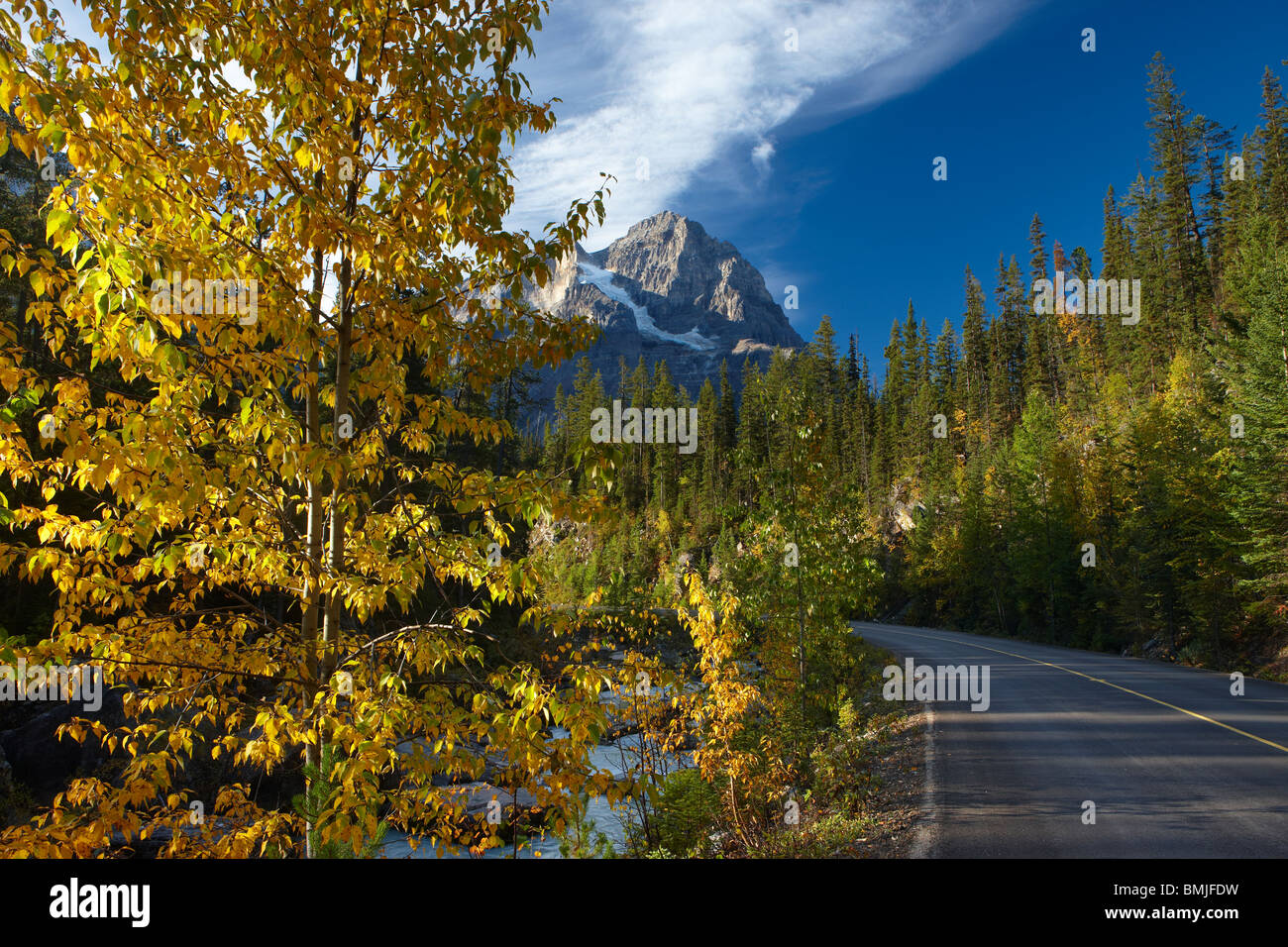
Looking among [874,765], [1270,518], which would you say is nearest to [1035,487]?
Result: [1270,518]

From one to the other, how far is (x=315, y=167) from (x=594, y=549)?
66.0 meters

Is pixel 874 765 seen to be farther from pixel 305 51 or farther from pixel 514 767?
pixel 305 51

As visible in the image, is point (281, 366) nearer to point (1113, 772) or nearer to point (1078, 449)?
point (1113, 772)

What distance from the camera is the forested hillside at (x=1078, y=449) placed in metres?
20.0

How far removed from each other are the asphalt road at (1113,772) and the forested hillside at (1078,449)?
4.05m

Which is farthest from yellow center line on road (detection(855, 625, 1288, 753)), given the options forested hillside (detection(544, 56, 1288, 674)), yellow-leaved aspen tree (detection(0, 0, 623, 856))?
yellow-leaved aspen tree (detection(0, 0, 623, 856))

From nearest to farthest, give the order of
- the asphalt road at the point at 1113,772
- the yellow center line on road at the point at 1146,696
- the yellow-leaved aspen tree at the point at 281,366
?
1. the yellow-leaved aspen tree at the point at 281,366
2. the asphalt road at the point at 1113,772
3. the yellow center line on road at the point at 1146,696

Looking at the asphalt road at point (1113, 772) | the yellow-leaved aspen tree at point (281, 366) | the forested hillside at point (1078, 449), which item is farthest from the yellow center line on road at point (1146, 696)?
the yellow-leaved aspen tree at point (281, 366)

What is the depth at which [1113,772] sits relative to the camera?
28.4ft

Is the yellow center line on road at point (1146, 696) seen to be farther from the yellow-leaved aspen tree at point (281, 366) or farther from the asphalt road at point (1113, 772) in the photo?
the yellow-leaved aspen tree at point (281, 366)

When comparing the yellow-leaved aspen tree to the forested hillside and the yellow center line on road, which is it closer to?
the forested hillside

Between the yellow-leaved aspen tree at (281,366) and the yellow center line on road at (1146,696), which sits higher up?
the yellow-leaved aspen tree at (281,366)

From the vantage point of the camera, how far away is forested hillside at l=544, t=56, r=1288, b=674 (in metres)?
20.0

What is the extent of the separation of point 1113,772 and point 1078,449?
39.2 metres
